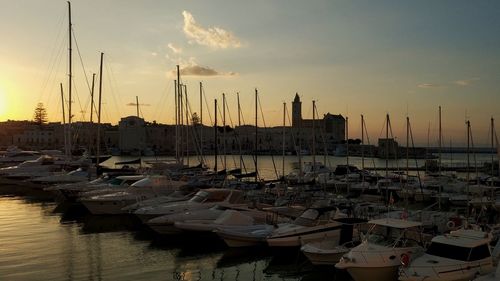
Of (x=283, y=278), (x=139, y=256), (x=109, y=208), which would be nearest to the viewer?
(x=283, y=278)

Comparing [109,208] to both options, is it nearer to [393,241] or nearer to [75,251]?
[75,251]

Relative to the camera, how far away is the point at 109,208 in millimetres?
30578

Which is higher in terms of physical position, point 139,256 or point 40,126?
point 40,126

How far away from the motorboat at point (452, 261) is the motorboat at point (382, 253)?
2.04ft

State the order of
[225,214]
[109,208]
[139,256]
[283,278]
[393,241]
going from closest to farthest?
[393,241] < [283,278] < [139,256] < [225,214] < [109,208]

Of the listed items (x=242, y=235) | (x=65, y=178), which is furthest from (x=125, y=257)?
(x=65, y=178)

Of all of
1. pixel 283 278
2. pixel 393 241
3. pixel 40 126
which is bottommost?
pixel 283 278

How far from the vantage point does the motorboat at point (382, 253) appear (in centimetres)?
1541

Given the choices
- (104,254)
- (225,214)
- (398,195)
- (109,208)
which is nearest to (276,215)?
(225,214)

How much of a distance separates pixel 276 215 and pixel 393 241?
8.64 m

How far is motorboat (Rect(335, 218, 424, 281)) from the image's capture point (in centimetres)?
1541

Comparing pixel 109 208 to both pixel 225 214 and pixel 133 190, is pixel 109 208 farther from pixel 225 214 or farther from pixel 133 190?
pixel 225 214

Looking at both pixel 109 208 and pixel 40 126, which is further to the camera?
pixel 40 126

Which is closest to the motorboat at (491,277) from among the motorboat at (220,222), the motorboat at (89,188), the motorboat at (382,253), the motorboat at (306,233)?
the motorboat at (382,253)
